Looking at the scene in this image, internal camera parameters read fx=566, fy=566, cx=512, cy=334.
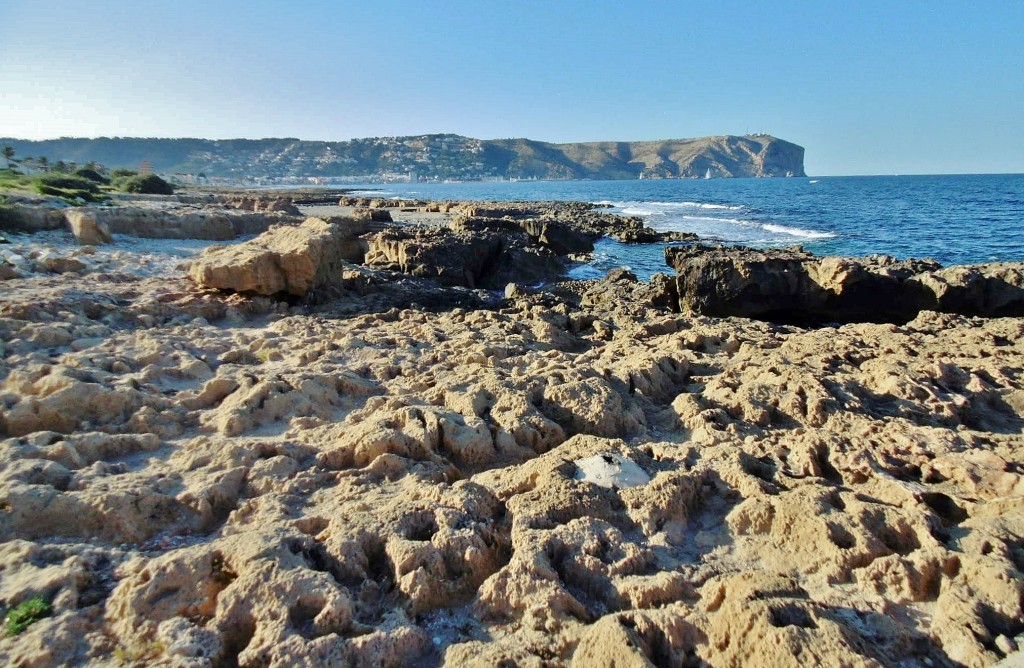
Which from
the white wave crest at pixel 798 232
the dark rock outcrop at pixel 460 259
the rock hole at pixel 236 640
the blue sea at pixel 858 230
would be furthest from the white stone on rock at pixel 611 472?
Result: the white wave crest at pixel 798 232

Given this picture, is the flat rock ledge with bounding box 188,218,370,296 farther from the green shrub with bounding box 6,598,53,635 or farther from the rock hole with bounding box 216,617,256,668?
the rock hole with bounding box 216,617,256,668

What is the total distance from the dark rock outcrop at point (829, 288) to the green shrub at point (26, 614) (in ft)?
44.9

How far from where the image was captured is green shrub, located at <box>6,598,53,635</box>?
9.51 ft

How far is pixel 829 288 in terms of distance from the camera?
13.9 m

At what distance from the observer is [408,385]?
633 cm

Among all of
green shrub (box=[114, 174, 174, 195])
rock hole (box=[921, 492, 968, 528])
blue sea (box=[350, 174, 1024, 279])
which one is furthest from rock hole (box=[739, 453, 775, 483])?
green shrub (box=[114, 174, 174, 195])

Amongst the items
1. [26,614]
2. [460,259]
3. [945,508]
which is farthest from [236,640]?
[460,259]

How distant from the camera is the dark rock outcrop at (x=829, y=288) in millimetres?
12945

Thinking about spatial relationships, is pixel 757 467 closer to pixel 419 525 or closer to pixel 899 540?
pixel 899 540

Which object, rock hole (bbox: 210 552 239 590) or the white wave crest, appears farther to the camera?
the white wave crest

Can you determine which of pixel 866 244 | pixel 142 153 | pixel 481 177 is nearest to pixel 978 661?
pixel 866 244

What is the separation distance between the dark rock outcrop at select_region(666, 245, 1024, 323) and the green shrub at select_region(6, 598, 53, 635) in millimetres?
13690

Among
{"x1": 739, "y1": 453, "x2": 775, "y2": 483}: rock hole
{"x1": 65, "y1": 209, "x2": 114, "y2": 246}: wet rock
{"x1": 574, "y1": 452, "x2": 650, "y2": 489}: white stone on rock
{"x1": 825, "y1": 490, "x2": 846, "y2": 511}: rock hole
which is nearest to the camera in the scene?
{"x1": 825, "y1": 490, "x2": 846, "y2": 511}: rock hole

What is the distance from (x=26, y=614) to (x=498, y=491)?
110 inches
